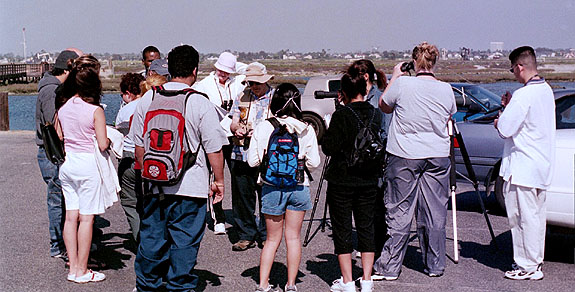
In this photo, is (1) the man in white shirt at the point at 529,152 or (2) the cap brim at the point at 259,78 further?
(2) the cap brim at the point at 259,78

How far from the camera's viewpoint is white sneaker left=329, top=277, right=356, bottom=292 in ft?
16.8

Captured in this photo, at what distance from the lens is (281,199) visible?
499 cm

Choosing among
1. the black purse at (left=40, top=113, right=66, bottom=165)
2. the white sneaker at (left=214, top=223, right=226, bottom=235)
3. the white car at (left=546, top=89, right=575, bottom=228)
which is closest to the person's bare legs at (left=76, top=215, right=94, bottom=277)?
the black purse at (left=40, top=113, right=66, bottom=165)

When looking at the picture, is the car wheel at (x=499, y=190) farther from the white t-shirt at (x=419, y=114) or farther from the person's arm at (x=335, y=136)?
the person's arm at (x=335, y=136)

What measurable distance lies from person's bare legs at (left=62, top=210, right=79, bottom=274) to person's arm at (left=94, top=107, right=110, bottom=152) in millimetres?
670

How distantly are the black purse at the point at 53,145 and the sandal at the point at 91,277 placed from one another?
1.03 m

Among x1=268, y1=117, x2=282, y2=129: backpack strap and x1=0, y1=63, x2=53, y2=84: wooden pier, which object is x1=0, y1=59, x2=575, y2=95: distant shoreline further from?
x1=268, y1=117, x2=282, y2=129: backpack strap

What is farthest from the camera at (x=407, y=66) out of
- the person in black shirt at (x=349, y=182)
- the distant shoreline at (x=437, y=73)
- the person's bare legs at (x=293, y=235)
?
the distant shoreline at (x=437, y=73)

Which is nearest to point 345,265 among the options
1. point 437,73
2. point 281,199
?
point 281,199

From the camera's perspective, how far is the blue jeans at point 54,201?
6.07 m

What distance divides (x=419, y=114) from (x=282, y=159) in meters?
1.33

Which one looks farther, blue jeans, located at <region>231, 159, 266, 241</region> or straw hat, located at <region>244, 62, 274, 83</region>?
blue jeans, located at <region>231, 159, 266, 241</region>

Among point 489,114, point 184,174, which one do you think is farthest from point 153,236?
point 489,114

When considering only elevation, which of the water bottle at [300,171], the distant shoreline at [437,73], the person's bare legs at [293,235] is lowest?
the distant shoreline at [437,73]
